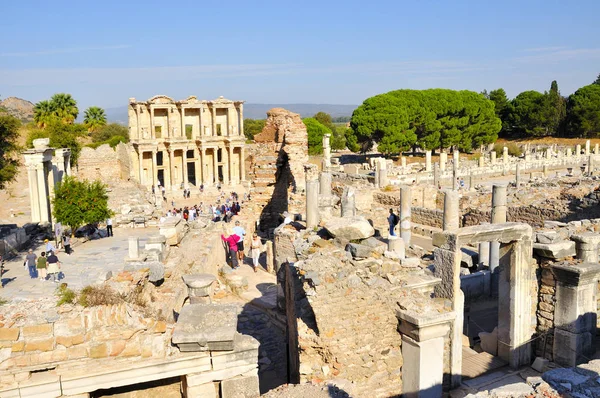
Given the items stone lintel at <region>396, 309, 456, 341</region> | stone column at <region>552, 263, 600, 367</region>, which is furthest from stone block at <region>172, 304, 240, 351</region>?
stone column at <region>552, 263, 600, 367</region>

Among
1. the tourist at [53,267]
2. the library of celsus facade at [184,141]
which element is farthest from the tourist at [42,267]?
the library of celsus facade at [184,141]

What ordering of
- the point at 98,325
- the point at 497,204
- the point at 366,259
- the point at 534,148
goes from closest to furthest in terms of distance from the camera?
the point at 98,325 → the point at 366,259 → the point at 497,204 → the point at 534,148

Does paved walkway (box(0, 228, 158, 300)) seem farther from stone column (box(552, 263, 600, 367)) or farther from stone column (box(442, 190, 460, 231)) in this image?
stone column (box(442, 190, 460, 231))

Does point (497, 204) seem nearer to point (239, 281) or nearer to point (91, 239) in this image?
point (239, 281)

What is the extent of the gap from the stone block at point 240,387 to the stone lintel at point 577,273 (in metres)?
6.45

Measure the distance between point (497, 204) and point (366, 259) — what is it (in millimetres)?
10362

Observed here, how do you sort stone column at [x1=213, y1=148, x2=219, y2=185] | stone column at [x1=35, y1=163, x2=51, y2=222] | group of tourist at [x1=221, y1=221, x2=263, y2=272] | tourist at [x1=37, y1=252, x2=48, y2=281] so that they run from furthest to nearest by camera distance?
stone column at [x1=213, y1=148, x2=219, y2=185] → stone column at [x1=35, y1=163, x2=51, y2=222] → group of tourist at [x1=221, y1=221, x2=263, y2=272] → tourist at [x1=37, y1=252, x2=48, y2=281]

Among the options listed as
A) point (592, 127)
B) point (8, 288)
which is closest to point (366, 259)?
point (8, 288)

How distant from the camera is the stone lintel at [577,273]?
30.9 feet

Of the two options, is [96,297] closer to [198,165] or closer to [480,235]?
[480,235]

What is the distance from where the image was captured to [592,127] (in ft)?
235

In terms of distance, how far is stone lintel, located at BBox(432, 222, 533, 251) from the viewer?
368 inches

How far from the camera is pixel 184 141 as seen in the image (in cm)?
5625

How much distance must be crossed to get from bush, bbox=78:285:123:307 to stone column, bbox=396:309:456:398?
13.2 ft
